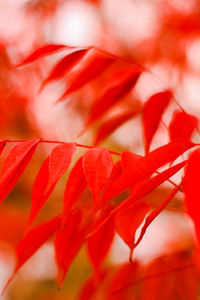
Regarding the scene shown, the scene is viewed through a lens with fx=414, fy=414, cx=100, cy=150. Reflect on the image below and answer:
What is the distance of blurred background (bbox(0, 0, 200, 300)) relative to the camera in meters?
1.71

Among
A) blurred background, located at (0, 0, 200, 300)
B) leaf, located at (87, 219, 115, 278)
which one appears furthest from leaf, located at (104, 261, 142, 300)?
blurred background, located at (0, 0, 200, 300)

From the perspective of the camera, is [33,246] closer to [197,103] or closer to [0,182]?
[0,182]

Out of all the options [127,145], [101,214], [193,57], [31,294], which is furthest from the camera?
[31,294]

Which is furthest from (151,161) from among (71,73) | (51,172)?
(71,73)

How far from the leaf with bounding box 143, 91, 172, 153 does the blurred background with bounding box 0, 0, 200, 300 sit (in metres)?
0.89

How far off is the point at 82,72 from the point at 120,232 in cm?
28

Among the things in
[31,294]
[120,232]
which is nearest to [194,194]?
[120,232]

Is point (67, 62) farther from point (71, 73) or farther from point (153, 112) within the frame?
point (71, 73)

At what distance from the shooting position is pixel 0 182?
1.27 ft

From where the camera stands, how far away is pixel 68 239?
59cm

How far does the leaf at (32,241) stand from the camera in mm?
456

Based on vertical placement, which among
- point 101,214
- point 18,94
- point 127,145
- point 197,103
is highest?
point 101,214

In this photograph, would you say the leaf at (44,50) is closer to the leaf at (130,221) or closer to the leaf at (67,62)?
the leaf at (67,62)

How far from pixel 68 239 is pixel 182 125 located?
8.9 inches
